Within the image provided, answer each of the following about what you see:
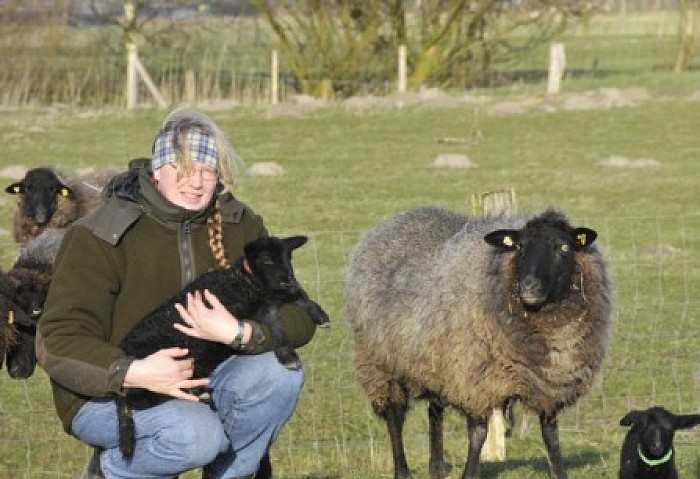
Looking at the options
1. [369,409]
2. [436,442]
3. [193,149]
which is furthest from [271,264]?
[369,409]

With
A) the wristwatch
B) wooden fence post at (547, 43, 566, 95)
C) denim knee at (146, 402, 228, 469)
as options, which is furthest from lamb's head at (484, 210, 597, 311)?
wooden fence post at (547, 43, 566, 95)

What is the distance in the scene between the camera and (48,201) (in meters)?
13.0

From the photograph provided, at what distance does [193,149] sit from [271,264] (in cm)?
59

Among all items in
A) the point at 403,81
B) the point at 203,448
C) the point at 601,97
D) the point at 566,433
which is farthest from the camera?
the point at 403,81

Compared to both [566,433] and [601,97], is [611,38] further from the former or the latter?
[566,433]

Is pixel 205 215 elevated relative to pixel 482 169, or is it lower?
elevated

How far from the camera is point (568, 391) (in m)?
8.10

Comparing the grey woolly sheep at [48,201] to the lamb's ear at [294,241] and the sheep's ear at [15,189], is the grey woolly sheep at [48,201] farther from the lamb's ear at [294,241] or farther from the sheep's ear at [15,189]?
the lamb's ear at [294,241]

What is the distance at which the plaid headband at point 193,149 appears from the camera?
5883 mm

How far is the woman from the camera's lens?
5734mm

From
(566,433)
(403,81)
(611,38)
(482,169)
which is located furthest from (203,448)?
(611,38)

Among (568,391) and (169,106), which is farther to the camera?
(169,106)

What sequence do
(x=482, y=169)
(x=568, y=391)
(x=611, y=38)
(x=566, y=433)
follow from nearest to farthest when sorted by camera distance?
(x=568, y=391)
(x=566, y=433)
(x=482, y=169)
(x=611, y=38)

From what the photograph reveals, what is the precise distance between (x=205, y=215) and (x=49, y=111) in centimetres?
2929
